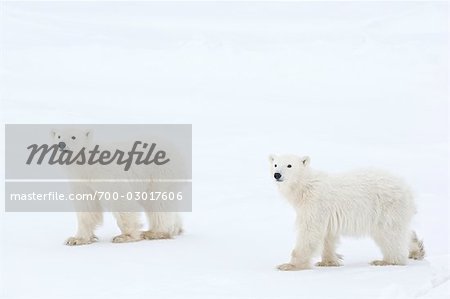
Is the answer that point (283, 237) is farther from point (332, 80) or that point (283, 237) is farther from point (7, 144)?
point (332, 80)

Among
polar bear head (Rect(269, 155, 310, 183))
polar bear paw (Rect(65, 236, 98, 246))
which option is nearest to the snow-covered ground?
polar bear paw (Rect(65, 236, 98, 246))

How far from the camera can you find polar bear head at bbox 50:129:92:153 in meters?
8.80

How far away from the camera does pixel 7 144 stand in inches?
550

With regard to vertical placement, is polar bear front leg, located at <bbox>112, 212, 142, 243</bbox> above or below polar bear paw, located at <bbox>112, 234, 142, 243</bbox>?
above

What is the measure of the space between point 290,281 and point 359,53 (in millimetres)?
19922

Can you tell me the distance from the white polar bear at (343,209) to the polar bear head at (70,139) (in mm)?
2229

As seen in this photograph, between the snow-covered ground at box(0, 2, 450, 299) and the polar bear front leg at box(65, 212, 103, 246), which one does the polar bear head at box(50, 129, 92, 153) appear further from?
the snow-covered ground at box(0, 2, 450, 299)

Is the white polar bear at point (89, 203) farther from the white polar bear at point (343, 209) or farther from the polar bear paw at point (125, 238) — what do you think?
the white polar bear at point (343, 209)

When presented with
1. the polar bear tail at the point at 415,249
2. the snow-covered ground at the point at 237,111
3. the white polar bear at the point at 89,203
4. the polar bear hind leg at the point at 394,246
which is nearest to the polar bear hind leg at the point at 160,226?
the white polar bear at the point at 89,203

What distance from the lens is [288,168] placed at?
7.75 m

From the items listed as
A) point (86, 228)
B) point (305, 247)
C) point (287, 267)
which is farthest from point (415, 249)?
point (86, 228)

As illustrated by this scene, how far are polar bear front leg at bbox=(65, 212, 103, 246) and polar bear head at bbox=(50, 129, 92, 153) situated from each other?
73 centimetres

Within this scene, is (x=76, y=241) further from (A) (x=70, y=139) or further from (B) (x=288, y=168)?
(B) (x=288, y=168)

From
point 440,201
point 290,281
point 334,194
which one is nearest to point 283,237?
point 334,194
